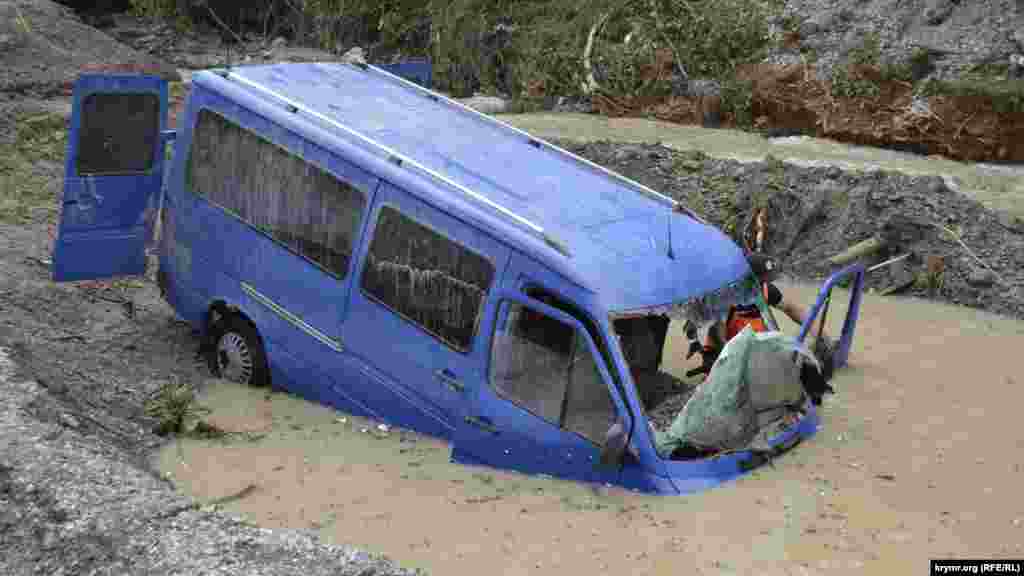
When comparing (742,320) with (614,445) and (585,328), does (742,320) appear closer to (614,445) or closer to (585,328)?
(585,328)

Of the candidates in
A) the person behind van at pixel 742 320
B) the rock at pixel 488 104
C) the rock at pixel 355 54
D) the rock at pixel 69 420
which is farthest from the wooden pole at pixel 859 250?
the rock at pixel 355 54

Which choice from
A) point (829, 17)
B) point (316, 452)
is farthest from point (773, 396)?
point (829, 17)

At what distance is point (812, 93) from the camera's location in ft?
65.8

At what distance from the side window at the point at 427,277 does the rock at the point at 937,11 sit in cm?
1422

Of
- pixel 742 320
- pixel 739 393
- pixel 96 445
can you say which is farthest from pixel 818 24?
pixel 96 445

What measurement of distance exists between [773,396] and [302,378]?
348 centimetres

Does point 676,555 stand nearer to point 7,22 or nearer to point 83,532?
point 83,532

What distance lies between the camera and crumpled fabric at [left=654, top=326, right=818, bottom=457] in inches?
334

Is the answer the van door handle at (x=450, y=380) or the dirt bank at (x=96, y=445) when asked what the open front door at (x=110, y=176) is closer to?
the dirt bank at (x=96, y=445)

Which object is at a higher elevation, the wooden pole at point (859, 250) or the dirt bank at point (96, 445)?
the wooden pole at point (859, 250)

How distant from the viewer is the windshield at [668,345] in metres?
8.42

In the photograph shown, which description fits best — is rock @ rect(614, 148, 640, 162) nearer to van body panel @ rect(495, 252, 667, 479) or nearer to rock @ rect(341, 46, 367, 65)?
van body panel @ rect(495, 252, 667, 479)

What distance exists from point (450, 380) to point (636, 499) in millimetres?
1498

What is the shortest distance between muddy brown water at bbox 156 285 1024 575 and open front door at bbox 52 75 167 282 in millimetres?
1467
